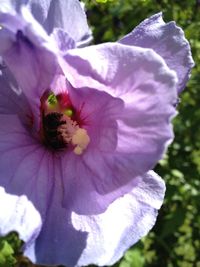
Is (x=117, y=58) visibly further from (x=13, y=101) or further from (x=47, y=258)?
(x=47, y=258)

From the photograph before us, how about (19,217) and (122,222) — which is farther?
(122,222)

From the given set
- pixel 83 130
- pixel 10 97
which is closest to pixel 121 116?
pixel 83 130

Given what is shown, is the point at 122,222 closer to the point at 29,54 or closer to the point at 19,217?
the point at 19,217

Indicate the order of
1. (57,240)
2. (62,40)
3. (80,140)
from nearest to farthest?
(62,40) → (57,240) → (80,140)

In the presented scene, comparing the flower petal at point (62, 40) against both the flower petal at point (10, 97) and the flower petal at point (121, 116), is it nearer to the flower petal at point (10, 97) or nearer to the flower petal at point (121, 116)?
the flower petal at point (121, 116)

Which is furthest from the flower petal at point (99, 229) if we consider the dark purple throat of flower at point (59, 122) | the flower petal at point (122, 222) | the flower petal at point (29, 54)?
the flower petal at point (29, 54)

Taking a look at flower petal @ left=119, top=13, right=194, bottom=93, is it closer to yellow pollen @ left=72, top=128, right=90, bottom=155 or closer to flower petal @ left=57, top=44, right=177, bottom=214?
flower petal @ left=57, top=44, right=177, bottom=214

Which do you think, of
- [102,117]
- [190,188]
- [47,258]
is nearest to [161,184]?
[102,117]
